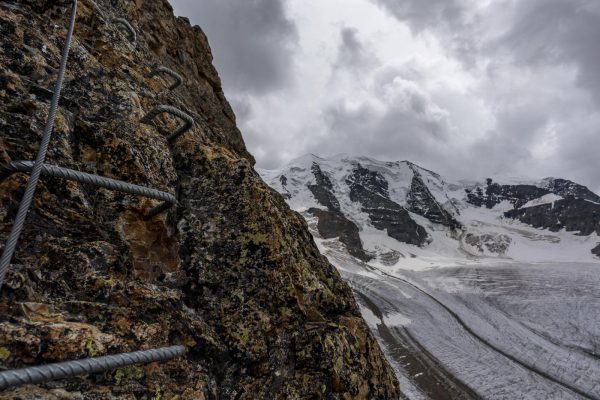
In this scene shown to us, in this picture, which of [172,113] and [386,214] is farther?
[386,214]

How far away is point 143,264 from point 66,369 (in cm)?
250

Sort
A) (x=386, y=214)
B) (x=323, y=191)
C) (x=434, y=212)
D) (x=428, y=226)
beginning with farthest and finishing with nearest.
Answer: (x=434, y=212), (x=323, y=191), (x=428, y=226), (x=386, y=214)

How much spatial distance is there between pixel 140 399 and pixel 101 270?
126cm

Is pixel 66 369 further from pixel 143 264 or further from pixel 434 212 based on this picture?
pixel 434 212

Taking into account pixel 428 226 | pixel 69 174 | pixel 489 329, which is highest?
pixel 428 226

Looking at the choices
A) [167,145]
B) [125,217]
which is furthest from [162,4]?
[125,217]

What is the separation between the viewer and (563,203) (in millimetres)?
184125

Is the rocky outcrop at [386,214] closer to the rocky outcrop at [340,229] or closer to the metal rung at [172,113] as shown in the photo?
the rocky outcrop at [340,229]

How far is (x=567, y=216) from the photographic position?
582ft

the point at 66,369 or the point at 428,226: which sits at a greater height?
the point at 428,226

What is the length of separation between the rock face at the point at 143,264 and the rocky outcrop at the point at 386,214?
526 ft

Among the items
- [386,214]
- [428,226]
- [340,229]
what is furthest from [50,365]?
[428,226]

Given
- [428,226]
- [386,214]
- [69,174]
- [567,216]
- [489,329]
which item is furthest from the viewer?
[428,226]

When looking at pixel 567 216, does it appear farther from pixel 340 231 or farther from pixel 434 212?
pixel 340 231
